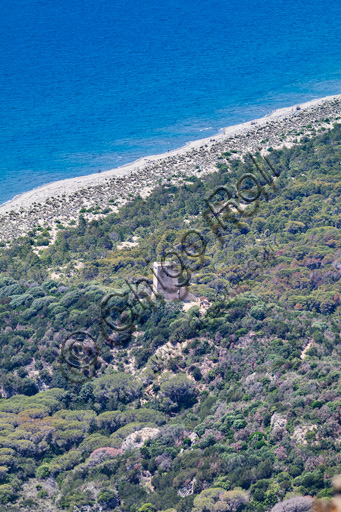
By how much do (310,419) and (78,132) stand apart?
232ft

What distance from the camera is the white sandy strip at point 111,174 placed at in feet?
203

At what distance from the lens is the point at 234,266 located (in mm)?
38500

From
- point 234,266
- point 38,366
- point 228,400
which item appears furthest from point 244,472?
point 234,266

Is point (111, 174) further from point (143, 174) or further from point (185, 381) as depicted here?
point (185, 381)

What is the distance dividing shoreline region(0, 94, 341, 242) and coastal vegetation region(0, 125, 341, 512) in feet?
38.8

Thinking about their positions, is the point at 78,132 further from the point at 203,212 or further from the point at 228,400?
the point at 228,400

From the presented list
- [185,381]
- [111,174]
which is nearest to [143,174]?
[111,174]

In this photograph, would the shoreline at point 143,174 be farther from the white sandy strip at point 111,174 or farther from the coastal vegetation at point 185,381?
the coastal vegetation at point 185,381

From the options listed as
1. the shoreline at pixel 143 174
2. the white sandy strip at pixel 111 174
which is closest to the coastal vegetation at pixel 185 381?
the shoreline at pixel 143 174

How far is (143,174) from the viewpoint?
209 ft

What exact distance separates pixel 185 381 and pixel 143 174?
3965 centimetres

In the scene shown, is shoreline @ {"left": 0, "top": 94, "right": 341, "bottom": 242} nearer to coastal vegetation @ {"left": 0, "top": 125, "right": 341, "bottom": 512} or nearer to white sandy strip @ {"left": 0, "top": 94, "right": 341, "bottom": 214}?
white sandy strip @ {"left": 0, "top": 94, "right": 341, "bottom": 214}

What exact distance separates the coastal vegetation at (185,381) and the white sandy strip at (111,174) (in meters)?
17.3

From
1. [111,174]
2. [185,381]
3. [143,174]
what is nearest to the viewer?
[185,381]
